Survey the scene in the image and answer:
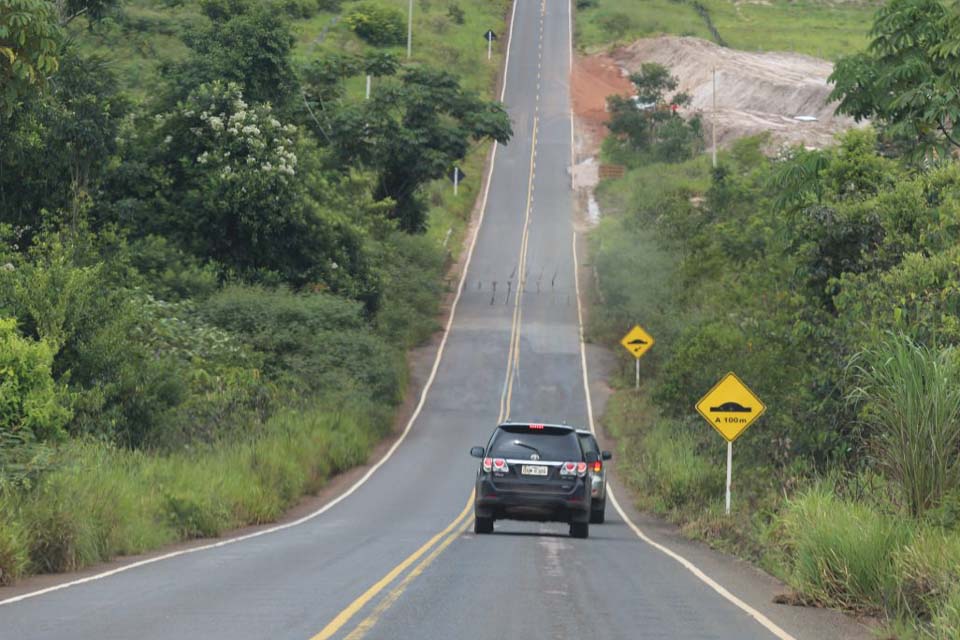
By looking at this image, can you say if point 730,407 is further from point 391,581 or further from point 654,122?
point 654,122

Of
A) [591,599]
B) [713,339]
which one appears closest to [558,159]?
[713,339]

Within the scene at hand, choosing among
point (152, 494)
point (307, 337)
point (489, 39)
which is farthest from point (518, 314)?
point (489, 39)

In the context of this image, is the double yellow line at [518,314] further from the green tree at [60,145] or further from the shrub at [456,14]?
A: the shrub at [456,14]

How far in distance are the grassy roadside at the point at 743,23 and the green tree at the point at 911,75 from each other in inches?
Result: 3775

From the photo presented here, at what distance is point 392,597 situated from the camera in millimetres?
13586

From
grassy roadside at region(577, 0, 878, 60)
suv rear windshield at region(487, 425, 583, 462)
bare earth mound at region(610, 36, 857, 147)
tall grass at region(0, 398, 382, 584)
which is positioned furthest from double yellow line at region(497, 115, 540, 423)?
grassy roadside at region(577, 0, 878, 60)

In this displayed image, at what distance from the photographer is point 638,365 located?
48000 mm

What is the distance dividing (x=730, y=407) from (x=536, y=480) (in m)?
4.46

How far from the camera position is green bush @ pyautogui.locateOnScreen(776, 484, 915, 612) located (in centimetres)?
1341

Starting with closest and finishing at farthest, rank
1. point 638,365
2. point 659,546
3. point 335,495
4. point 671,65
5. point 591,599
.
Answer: point 591,599 → point 659,546 → point 335,495 → point 638,365 → point 671,65

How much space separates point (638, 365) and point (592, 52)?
2868 inches

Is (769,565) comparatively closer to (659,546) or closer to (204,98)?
(659,546)

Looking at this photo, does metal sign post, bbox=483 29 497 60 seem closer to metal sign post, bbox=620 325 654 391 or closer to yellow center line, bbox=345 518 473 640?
metal sign post, bbox=620 325 654 391

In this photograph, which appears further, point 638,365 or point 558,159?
point 558,159
